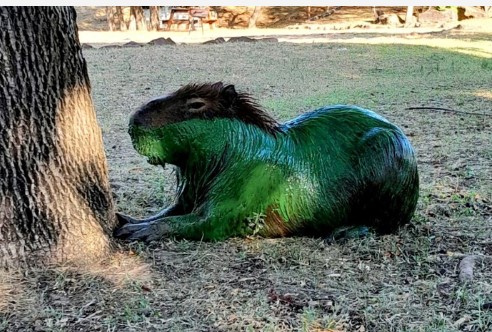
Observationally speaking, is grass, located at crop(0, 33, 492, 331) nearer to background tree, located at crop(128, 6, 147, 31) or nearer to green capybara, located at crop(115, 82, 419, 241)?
green capybara, located at crop(115, 82, 419, 241)

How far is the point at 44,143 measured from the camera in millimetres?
2863

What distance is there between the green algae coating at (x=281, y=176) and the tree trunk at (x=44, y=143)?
0.42m

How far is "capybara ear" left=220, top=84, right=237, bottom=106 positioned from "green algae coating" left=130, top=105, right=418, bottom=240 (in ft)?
0.36

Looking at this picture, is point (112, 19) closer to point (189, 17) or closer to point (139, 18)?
point (139, 18)

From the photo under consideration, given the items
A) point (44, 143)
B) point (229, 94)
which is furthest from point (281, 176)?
point (44, 143)

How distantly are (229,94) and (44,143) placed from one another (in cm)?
103

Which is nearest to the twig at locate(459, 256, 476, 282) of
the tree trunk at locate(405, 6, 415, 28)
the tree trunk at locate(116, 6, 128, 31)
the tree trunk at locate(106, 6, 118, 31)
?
the tree trunk at locate(405, 6, 415, 28)

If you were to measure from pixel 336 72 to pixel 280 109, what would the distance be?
12.1 ft

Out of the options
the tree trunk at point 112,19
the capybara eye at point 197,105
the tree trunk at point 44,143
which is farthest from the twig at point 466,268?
the tree trunk at point 112,19

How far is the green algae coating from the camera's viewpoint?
3307mm

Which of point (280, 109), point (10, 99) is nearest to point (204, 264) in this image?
point (10, 99)

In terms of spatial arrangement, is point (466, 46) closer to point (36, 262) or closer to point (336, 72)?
point (336, 72)

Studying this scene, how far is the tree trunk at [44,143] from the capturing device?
9.10ft

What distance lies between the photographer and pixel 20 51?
277 centimetres
